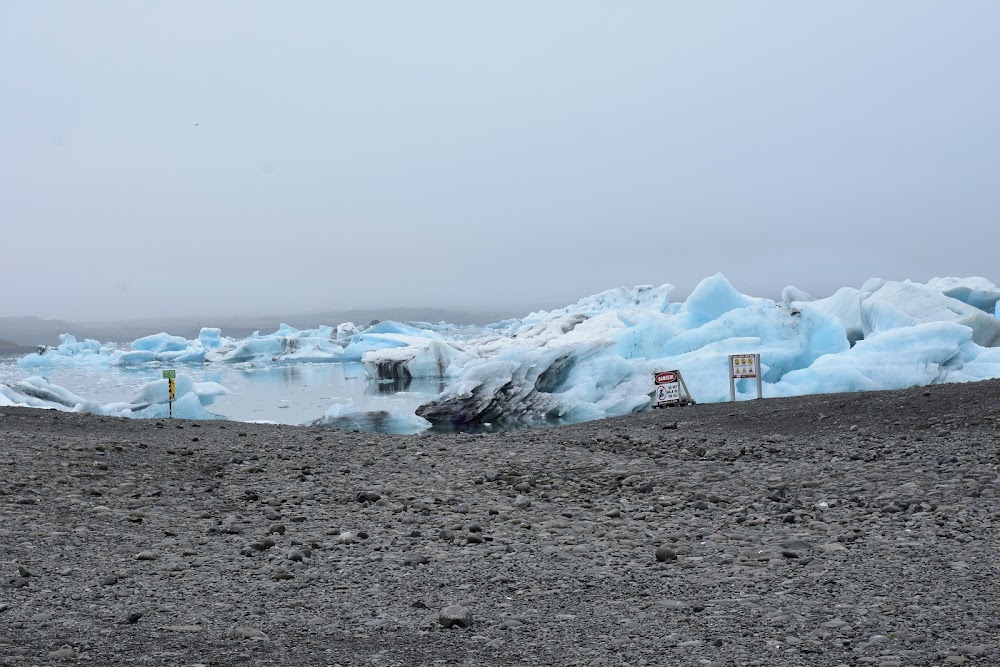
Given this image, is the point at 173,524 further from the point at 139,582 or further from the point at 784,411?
the point at 784,411

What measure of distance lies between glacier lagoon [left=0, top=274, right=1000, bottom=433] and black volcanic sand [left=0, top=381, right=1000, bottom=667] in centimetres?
900

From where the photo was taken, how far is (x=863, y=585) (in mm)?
3492

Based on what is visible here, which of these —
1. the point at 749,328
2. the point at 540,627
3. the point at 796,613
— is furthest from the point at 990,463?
the point at 749,328

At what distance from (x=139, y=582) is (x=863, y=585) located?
329cm

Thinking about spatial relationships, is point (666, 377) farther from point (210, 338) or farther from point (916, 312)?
point (210, 338)

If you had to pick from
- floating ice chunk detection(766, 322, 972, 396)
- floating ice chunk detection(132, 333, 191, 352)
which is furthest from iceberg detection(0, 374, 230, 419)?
floating ice chunk detection(132, 333, 191, 352)

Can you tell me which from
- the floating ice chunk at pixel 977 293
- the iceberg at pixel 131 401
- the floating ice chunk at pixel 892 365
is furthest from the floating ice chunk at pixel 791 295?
the iceberg at pixel 131 401

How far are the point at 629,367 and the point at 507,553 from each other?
608 inches

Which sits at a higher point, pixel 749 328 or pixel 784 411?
pixel 749 328

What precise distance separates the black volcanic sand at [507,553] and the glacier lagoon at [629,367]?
354 inches

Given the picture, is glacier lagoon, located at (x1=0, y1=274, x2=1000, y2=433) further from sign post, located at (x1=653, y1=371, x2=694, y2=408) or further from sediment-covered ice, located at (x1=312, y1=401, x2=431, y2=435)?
sign post, located at (x1=653, y1=371, x2=694, y2=408)

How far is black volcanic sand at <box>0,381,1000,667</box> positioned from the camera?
295 centimetres

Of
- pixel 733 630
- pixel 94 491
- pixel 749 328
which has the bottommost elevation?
pixel 733 630

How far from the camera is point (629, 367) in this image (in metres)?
19.4
